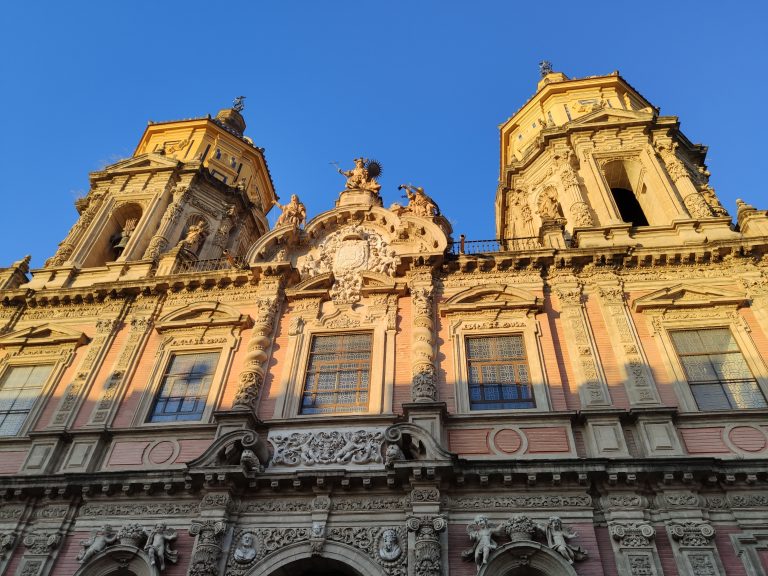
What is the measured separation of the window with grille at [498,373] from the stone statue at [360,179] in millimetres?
6967

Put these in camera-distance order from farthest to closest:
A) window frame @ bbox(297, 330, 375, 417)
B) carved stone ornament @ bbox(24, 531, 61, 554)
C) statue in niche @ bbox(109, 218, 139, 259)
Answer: statue in niche @ bbox(109, 218, 139, 259)
window frame @ bbox(297, 330, 375, 417)
carved stone ornament @ bbox(24, 531, 61, 554)

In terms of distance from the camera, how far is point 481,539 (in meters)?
10.5

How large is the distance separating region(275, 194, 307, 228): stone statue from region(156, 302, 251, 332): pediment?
127 inches

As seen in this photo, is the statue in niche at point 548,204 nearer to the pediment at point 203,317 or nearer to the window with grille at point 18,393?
the pediment at point 203,317

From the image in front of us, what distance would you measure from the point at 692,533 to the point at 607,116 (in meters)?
15.4

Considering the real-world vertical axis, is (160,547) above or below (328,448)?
below

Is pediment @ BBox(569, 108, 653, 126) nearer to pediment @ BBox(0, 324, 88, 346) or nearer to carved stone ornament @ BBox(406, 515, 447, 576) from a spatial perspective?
carved stone ornament @ BBox(406, 515, 447, 576)

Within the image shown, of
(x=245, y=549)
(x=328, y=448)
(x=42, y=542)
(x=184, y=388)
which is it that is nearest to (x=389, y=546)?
(x=328, y=448)

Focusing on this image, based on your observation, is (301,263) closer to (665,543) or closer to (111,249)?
(111,249)

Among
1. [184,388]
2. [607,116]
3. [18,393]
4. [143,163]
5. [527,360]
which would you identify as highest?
[143,163]

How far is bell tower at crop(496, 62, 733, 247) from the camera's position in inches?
673

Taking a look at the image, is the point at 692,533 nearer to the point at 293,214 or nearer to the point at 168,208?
the point at 293,214

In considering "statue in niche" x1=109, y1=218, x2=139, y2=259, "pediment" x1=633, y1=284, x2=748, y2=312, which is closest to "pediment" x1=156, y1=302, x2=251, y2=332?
"statue in niche" x1=109, y1=218, x2=139, y2=259

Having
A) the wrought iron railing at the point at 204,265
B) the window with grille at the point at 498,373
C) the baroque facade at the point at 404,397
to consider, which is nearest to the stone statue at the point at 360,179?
the baroque facade at the point at 404,397
